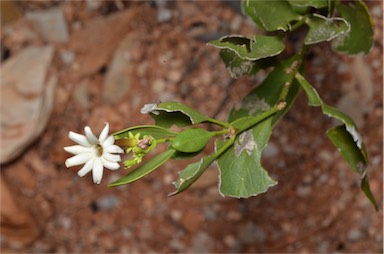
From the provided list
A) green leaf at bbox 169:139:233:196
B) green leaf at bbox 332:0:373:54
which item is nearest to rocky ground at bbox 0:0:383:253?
green leaf at bbox 332:0:373:54

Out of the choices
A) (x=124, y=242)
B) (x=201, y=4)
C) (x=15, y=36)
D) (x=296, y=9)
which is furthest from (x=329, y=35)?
(x=15, y=36)

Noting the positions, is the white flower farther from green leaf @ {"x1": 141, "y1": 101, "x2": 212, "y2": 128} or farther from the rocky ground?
the rocky ground

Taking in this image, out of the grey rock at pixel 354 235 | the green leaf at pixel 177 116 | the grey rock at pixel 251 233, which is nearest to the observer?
the green leaf at pixel 177 116

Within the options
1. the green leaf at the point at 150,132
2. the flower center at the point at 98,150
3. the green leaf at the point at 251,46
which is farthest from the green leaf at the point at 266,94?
the flower center at the point at 98,150

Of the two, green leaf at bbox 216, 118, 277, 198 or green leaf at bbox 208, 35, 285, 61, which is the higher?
green leaf at bbox 208, 35, 285, 61

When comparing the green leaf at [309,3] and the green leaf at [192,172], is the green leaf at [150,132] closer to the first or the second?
the green leaf at [192,172]

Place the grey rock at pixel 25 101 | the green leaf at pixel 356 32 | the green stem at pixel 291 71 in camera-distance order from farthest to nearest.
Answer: the grey rock at pixel 25 101 → the green leaf at pixel 356 32 → the green stem at pixel 291 71

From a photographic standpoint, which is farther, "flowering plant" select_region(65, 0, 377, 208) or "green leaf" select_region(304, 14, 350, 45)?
"green leaf" select_region(304, 14, 350, 45)

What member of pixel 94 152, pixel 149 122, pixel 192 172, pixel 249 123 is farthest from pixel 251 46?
pixel 149 122
